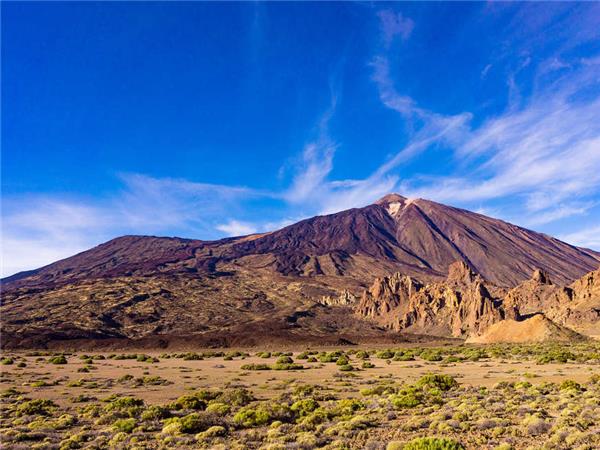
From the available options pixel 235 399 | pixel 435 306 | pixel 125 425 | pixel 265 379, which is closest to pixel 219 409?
pixel 235 399

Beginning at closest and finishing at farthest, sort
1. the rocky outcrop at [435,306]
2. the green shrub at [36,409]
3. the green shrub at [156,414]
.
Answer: the green shrub at [156,414] → the green shrub at [36,409] → the rocky outcrop at [435,306]

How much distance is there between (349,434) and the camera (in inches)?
551

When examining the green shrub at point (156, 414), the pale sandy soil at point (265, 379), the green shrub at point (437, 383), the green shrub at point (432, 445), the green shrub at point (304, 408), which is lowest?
the pale sandy soil at point (265, 379)

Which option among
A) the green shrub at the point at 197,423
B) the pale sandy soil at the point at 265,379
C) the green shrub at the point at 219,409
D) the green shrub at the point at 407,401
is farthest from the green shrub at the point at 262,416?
the pale sandy soil at the point at 265,379

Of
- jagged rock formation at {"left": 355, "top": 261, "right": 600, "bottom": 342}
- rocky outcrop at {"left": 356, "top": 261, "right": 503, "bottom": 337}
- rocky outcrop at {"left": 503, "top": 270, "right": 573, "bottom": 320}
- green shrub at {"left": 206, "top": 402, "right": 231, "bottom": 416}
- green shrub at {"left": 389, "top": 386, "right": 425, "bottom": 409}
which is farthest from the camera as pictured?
rocky outcrop at {"left": 356, "top": 261, "right": 503, "bottom": 337}

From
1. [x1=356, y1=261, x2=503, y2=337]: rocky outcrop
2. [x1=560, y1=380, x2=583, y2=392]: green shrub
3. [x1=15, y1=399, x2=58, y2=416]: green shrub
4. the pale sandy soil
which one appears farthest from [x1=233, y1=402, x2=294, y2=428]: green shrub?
[x1=356, y1=261, x2=503, y2=337]: rocky outcrop

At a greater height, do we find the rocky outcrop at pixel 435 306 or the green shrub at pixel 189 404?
the rocky outcrop at pixel 435 306

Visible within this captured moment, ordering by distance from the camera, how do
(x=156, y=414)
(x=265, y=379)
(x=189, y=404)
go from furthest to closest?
(x=265, y=379)
(x=189, y=404)
(x=156, y=414)

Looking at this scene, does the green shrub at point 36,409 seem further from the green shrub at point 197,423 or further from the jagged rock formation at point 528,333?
the jagged rock formation at point 528,333

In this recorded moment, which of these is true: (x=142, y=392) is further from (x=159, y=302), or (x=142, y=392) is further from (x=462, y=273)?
(x=462, y=273)

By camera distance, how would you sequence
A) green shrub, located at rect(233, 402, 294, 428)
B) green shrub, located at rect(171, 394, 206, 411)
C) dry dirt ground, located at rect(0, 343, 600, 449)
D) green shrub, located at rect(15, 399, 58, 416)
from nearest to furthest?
dry dirt ground, located at rect(0, 343, 600, 449), green shrub, located at rect(233, 402, 294, 428), green shrub, located at rect(15, 399, 58, 416), green shrub, located at rect(171, 394, 206, 411)

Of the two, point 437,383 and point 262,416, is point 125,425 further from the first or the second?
point 437,383

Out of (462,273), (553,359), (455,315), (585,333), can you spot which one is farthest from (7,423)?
(462,273)

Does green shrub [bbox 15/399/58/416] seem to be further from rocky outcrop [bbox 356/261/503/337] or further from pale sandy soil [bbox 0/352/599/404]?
rocky outcrop [bbox 356/261/503/337]
